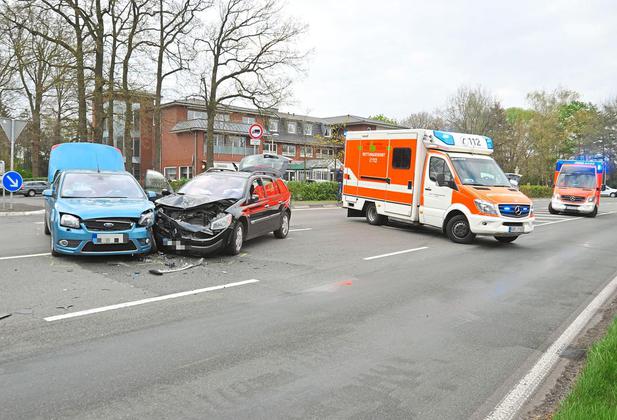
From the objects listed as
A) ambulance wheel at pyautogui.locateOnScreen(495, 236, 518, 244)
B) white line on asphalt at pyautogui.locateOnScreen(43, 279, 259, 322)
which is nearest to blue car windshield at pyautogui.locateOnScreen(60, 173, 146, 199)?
white line on asphalt at pyautogui.locateOnScreen(43, 279, 259, 322)

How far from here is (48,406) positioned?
340 centimetres

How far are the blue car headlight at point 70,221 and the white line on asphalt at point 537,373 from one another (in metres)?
6.86

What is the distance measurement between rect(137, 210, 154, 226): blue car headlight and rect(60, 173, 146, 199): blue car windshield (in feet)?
3.34

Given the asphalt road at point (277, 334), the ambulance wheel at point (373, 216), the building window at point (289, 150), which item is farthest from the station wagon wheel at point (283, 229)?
the building window at point (289, 150)

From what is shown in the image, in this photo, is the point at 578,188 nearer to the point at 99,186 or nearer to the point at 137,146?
the point at 99,186

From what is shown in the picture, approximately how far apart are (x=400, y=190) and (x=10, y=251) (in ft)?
32.6

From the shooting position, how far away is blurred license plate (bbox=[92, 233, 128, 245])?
802 centimetres

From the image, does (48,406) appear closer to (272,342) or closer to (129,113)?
(272,342)

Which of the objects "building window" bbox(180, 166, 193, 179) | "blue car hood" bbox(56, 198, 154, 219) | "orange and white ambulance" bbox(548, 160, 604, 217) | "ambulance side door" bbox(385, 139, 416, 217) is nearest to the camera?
"blue car hood" bbox(56, 198, 154, 219)

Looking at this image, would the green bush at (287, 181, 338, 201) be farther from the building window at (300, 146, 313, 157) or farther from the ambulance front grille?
the building window at (300, 146, 313, 157)

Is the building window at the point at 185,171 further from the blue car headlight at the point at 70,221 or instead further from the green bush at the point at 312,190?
the blue car headlight at the point at 70,221

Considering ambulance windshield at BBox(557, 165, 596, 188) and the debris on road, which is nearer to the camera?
the debris on road

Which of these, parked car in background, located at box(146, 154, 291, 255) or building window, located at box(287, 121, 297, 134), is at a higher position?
building window, located at box(287, 121, 297, 134)

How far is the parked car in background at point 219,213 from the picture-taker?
8836mm
